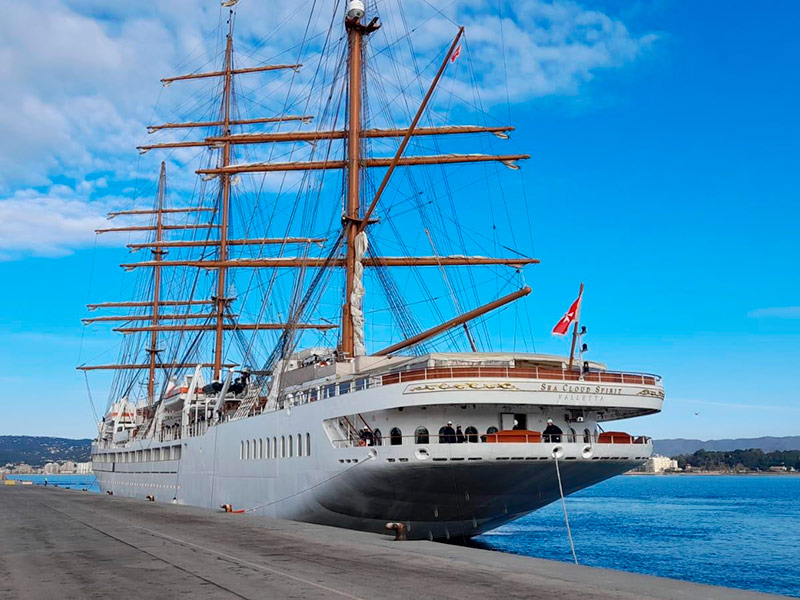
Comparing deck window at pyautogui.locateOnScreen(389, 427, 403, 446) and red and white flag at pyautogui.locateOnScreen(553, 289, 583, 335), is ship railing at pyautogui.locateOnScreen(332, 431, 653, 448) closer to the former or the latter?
deck window at pyautogui.locateOnScreen(389, 427, 403, 446)

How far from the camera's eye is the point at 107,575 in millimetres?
14211

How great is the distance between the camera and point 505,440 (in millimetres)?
21859

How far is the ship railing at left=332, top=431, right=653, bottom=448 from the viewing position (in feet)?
72.1

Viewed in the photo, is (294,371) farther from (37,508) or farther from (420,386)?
(37,508)

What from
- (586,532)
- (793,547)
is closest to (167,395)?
(586,532)

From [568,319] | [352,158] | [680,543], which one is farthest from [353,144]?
[680,543]

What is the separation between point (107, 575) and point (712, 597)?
408 inches

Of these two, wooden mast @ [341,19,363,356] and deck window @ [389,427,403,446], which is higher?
wooden mast @ [341,19,363,356]

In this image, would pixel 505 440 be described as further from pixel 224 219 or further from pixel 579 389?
pixel 224 219

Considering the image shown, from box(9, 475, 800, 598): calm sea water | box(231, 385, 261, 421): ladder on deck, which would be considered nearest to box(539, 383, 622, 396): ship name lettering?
box(9, 475, 800, 598): calm sea water

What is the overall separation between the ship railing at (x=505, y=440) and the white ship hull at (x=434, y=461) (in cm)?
10

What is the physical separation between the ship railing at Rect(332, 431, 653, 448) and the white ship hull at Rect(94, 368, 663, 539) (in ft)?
0.32

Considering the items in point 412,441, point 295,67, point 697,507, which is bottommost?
point 697,507

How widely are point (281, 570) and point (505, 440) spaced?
9.00 meters
